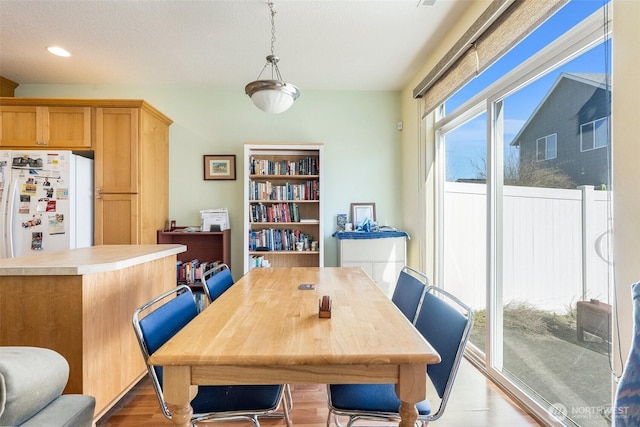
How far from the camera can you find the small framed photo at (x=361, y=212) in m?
3.70

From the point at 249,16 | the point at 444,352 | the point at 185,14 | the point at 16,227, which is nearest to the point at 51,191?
the point at 16,227

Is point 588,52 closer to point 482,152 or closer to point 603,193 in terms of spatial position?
point 603,193

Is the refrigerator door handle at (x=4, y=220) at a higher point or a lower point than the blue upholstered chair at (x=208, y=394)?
higher

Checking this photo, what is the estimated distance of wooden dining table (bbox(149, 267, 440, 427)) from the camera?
91 centimetres

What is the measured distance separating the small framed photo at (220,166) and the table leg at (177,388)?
295 centimetres

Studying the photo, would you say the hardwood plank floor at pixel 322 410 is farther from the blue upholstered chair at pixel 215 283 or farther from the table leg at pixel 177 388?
the table leg at pixel 177 388

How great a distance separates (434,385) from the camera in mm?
1187

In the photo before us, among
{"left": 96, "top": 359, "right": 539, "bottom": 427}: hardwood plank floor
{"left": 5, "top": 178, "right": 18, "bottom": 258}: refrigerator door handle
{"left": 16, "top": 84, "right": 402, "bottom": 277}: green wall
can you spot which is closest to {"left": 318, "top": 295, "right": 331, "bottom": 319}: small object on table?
{"left": 96, "top": 359, "right": 539, "bottom": 427}: hardwood plank floor

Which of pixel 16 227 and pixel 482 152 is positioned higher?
pixel 482 152

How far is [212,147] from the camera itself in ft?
12.0

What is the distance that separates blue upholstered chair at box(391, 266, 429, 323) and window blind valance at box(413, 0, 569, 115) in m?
1.46

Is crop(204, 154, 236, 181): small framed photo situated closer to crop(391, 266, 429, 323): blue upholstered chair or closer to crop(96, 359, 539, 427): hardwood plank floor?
crop(96, 359, 539, 427): hardwood plank floor

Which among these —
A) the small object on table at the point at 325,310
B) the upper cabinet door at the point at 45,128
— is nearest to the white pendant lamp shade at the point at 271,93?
the small object on table at the point at 325,310

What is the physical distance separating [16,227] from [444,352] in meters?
3.58
